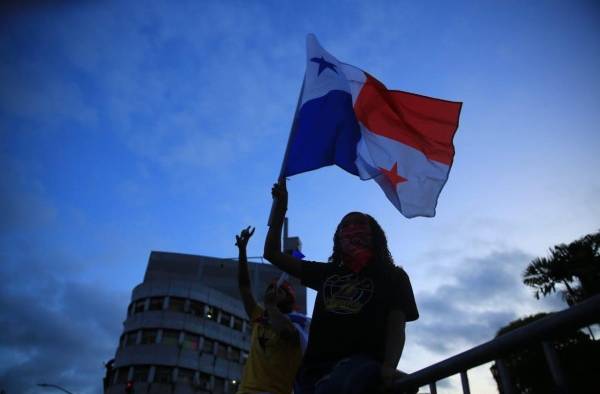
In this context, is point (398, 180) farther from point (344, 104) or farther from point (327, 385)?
point (327, 385)

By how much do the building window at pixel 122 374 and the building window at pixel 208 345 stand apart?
6.81 meters

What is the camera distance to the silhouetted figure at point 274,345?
12.6 ft

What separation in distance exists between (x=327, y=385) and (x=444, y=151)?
313cm

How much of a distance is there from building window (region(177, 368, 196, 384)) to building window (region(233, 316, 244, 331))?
291 inches

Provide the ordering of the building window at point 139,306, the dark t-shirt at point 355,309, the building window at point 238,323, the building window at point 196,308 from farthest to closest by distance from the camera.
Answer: the building window at point 238,323, the building window at point 196,308, the building window at point 139,306, the dark t-shirt at point 355,309

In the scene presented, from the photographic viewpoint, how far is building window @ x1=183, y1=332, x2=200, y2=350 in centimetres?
4025

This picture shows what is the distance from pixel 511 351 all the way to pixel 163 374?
4082 cm

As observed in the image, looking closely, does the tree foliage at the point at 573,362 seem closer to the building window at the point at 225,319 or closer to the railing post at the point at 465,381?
the railing post at the point at 465,381

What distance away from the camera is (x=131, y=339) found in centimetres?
4022

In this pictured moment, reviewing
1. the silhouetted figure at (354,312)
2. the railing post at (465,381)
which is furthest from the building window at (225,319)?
the railing post at (465,381)

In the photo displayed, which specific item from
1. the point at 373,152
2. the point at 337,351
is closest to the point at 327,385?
the point at 337,351

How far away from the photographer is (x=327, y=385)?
7.98 ft

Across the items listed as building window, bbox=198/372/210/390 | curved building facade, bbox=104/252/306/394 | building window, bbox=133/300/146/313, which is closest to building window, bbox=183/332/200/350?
curved building facade, bbox=104/252/306/394

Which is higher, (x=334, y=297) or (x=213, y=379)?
(x=213, y=379)
